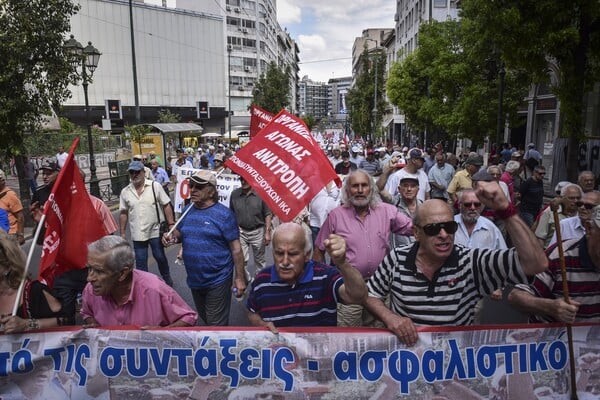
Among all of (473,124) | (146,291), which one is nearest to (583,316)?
(146,291)

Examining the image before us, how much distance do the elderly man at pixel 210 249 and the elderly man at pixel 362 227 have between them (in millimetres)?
822

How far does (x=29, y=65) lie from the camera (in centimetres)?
1105

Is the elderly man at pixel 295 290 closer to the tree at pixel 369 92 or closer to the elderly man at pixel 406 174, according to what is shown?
the elderly man at pixel 406 174

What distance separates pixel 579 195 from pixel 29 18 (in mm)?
11316

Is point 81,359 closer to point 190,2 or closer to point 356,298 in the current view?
point 356,298

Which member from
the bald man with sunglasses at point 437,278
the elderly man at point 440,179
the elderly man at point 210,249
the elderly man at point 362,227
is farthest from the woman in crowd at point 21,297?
the elderly man at point 440,179

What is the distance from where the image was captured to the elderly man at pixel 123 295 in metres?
2.85

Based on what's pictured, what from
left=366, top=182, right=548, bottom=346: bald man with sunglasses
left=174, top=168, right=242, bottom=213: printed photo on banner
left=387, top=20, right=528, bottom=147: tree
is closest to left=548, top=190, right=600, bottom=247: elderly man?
left=366, top=182, right=548, bottom=346: bald man with sunglasses

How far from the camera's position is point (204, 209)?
4398 millimetres

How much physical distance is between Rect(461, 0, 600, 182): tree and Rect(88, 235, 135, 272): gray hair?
7736 millimetres

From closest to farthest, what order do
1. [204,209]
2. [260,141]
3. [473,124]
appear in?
[260,141] < [204,209] < [473,124]

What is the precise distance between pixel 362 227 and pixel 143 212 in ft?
10.6

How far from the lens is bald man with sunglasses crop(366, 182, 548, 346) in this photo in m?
2.54

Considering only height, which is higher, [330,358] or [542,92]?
[542,92]
